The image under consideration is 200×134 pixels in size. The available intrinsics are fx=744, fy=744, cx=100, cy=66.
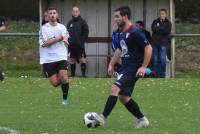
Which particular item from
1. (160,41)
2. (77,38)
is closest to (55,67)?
(77,38)

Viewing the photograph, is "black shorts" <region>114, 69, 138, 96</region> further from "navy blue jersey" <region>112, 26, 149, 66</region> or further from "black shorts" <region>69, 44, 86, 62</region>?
"black shorts" <region>69, 44, 86, 62</region>

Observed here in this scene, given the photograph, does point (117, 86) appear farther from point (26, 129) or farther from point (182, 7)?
point (182, 7)

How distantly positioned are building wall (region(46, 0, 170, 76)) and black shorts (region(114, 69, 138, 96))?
1307cm

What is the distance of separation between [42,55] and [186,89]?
4641 mm

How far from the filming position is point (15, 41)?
100ft

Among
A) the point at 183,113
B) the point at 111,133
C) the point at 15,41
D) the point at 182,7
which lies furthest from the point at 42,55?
the point at 182,7

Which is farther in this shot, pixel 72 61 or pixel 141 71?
pixel 72 61

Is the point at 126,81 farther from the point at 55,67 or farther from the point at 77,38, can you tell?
the point at 77,38

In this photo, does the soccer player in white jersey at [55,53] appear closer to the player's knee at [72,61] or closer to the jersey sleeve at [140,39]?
the jersey sleeve at [140,39]

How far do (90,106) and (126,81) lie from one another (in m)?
3.28

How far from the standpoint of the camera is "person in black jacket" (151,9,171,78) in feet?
75.1

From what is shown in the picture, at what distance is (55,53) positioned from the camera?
1507 centimetres

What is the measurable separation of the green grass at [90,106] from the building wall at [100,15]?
3938mm

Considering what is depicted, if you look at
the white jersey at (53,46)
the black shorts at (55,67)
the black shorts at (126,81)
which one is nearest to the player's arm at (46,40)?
the white jersey at (53,46)
